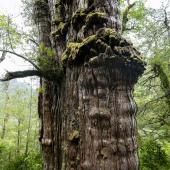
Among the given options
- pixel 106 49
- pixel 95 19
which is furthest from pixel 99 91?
pixel 95 19

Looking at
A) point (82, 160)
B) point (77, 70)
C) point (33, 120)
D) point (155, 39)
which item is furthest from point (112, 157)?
point (33, 120)

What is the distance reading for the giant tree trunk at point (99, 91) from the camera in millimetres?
3047

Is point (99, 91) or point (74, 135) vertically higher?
point (99, 91)

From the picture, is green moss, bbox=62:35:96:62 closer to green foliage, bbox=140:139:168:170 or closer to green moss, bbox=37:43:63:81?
green moss, bbox=37:43:63:81

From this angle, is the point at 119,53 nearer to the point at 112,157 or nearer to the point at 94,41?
the point at 94,41

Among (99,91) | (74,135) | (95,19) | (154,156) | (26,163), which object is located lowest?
(26,163)

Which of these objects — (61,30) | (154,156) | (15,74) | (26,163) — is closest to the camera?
(15,74)

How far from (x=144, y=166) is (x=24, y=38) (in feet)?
26.0

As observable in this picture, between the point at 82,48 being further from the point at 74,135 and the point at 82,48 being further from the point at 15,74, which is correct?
the point at 15,74

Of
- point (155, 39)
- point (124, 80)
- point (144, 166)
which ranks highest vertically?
point (155, 39)

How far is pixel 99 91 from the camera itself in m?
3.14

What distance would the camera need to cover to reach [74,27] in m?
3.65

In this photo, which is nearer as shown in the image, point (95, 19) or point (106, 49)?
point (106, 49)

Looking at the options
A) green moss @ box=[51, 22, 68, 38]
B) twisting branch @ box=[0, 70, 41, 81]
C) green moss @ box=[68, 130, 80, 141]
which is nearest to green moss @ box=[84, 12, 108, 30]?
green moss @ box=[51, 22, 68, 38]
